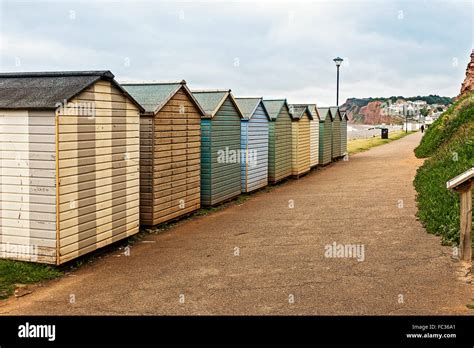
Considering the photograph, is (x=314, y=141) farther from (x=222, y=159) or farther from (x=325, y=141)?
(x=222, y=159)

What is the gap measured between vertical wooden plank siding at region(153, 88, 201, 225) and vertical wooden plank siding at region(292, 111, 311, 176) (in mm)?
8746

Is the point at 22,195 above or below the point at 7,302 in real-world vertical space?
above

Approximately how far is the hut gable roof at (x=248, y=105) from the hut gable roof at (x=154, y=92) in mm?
4251

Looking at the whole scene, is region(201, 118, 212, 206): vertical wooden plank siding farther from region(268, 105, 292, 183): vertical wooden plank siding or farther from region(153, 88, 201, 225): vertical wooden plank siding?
region(268, 105, 292, 183): vertical wooden plank siding

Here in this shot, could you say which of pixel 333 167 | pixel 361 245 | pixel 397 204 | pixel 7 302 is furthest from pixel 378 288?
pixel 333 167

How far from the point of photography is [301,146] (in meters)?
23.3

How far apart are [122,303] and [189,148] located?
6750 millimetres

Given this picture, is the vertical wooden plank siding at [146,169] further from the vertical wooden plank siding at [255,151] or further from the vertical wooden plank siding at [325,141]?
the vertical wooden plank siding at [325,141]

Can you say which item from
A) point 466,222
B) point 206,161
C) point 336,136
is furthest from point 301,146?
point 466,222

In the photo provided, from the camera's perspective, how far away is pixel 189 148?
13.7 metres

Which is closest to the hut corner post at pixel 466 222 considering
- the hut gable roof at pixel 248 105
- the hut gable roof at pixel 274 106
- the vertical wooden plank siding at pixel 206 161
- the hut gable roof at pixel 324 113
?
the vertical wooden plank siding at pixel 206 161

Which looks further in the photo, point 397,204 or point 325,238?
point 397,204

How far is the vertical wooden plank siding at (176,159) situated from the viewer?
12203mm
